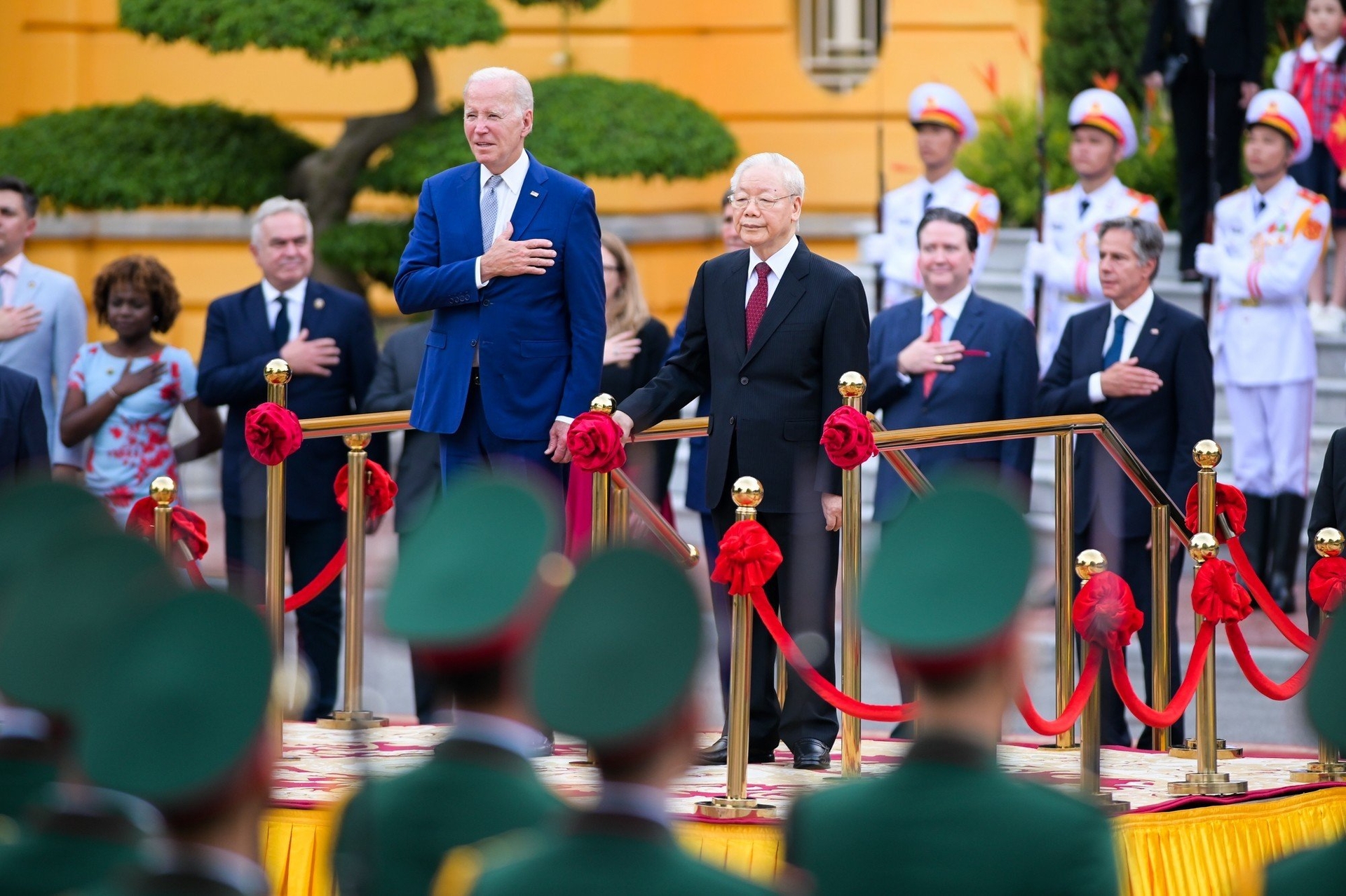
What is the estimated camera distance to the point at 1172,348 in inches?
276

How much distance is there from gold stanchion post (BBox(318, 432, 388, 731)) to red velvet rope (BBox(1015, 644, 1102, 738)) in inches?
77.8

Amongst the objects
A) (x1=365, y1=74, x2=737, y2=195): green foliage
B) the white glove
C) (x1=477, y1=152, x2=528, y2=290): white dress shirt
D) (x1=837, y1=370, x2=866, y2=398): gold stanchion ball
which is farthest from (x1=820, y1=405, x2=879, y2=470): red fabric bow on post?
(x1=365, y1=74, x2=737, y2=195): green foliage

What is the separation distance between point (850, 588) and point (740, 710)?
1.68ft

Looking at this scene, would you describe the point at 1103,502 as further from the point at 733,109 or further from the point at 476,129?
the point at 733,109

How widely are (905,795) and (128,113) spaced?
10.2 meters

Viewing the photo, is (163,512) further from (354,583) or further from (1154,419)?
(1154,419)

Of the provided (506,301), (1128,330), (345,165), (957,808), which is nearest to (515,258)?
(506,301)

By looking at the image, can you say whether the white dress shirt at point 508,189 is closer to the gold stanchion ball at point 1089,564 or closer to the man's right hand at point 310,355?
the man's right hand at point 310,355

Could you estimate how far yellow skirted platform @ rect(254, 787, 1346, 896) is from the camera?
16.4ft

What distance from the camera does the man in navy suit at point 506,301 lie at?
5766 mm

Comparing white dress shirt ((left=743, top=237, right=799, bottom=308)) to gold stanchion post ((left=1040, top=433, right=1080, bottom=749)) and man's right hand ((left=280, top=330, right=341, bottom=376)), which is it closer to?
gold stanchion post ((left=1040, top=433, right=1080, bottom=749))

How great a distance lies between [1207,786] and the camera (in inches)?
221

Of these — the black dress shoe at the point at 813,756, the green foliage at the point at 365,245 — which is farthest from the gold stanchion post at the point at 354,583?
the green foliage at the point at 365,245

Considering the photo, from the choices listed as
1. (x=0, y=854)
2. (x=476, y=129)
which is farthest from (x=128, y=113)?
(x=0, y=854)
